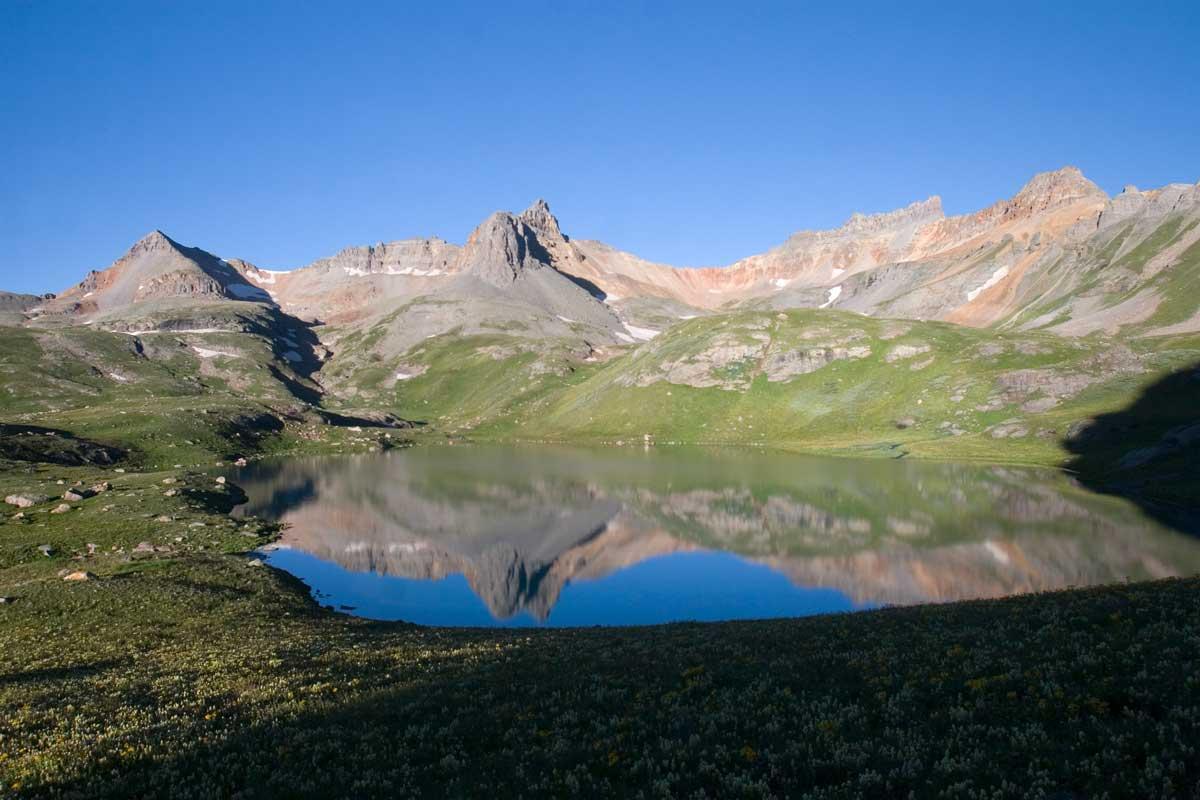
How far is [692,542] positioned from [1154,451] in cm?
7656

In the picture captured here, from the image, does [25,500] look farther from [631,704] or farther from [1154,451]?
[1154,451]

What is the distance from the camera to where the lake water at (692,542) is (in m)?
51.8

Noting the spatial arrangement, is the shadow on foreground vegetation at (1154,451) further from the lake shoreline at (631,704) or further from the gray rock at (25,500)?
the gray rock at (25,500)

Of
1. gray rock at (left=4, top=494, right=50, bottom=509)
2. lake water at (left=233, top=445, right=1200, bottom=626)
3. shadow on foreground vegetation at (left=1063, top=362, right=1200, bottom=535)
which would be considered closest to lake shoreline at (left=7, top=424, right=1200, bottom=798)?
lake water at (left=233, top=445, right=1200, bottom=626)

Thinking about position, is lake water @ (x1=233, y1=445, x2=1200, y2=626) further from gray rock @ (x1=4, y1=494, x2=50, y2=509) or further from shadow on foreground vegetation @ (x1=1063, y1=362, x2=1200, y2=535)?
gray rock @ (x1=4, y1=494, x2=50, y2=509)

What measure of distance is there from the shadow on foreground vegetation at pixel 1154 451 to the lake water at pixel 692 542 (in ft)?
16.8

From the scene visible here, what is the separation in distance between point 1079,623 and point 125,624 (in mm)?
46238

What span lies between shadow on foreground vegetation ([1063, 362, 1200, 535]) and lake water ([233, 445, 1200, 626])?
5.13 m

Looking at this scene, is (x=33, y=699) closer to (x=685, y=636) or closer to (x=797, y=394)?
(x=685, y=636)

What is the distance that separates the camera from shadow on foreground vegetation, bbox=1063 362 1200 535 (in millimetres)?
79812

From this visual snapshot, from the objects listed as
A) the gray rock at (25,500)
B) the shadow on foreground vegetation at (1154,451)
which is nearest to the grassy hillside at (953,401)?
the shadow on foreground vegetation at (1154,451)

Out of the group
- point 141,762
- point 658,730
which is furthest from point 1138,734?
point 141,762

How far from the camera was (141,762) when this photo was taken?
49.6 ft

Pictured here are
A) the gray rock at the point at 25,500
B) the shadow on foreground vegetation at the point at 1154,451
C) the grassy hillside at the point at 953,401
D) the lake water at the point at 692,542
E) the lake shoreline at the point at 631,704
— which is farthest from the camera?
the grassy hillside at the point at 953,401
